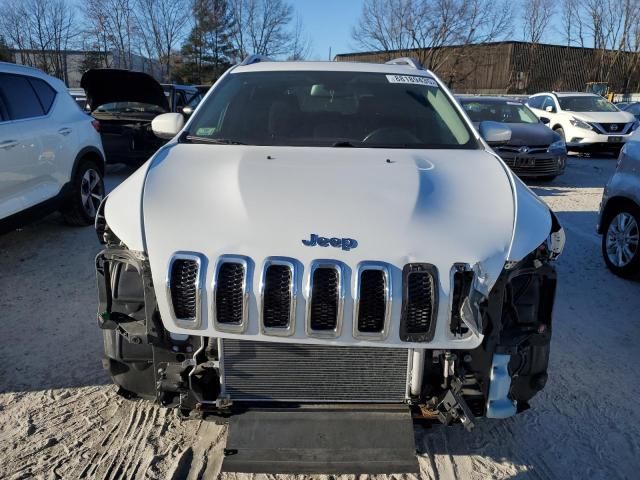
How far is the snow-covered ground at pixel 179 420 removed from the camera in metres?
2.55

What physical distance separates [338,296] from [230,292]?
0.43 metres

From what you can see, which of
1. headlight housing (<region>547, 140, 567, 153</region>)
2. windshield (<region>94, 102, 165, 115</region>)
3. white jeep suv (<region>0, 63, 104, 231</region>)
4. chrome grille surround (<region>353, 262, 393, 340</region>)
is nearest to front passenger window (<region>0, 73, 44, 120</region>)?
white jeep suv (<region>0, 63, 104, 231</region>)

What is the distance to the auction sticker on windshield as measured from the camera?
3.79 metres

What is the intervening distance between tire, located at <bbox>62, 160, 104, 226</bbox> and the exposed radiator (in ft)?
14.9

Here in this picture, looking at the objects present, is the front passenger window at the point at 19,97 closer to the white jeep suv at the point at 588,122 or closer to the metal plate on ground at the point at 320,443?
the metal plate on ground at the point at 320,443

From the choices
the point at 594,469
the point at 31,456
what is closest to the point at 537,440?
the point at 594,469

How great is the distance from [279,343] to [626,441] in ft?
6.44

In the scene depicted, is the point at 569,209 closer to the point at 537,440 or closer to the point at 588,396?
the point at 588,396

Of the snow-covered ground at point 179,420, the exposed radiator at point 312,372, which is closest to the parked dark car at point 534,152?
the snow-covered ground at point 179,420

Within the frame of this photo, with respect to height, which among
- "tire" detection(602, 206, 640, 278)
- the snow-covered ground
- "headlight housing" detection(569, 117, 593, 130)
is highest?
"headlight housing" detection(569, 117, 593, 130)

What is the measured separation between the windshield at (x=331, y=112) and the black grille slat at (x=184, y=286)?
4.12 ft

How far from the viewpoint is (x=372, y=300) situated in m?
2.07

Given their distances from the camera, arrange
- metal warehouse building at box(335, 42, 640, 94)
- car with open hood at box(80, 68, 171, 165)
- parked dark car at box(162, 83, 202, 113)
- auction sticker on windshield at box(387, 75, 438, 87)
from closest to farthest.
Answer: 1. auction sticker on windshield at box(387, 75, 438, 87)
2. car with open hood at box(80, 68, 171, 165)
3. parked dark car at box(162, 83, 202, 113)
4. metal warehouse building at box(335, 42, 640, 94)

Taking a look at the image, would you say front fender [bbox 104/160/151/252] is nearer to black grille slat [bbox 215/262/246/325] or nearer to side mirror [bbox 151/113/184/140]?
black grille slat [bbox 215/262/246/325]
